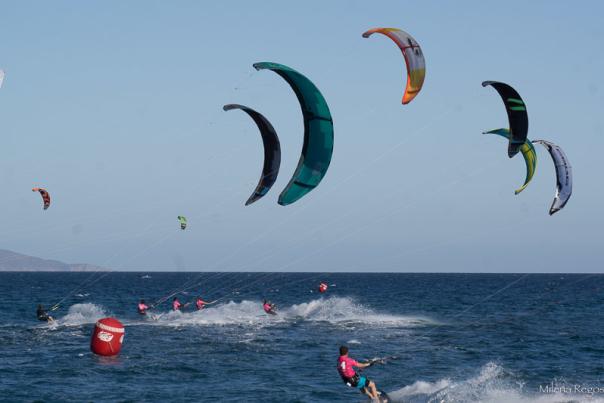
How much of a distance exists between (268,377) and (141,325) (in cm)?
1777

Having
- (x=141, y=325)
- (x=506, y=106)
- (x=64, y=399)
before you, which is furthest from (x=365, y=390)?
(x=141, y=325)

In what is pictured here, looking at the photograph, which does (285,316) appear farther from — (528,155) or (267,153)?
(267,153)

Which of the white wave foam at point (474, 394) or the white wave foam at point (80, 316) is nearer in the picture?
the white wave foam at point (474, 394)

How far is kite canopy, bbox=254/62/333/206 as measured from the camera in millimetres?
22578

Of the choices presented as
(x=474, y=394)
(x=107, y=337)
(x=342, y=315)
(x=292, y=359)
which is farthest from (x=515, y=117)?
(x=342, y=315)

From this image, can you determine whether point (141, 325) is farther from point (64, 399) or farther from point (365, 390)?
point (365, 390)

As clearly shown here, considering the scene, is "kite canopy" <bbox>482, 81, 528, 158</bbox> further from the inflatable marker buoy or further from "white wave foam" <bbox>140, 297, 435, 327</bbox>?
"white wave foam" <bbox>140, 297, 435, 327</bbox>

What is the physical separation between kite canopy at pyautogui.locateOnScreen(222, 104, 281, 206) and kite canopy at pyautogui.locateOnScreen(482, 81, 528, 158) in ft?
23.2

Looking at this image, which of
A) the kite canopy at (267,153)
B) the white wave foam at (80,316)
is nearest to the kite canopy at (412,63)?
the kite canopy at (267,153)

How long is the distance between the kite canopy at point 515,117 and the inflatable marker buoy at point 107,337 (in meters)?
14.4

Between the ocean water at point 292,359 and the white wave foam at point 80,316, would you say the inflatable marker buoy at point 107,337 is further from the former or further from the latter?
the white wave foam at point 80,316

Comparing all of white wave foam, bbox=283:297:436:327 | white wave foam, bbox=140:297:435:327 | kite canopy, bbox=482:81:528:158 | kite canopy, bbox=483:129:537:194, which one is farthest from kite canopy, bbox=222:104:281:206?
white wave foam, bbox=283:297:436:327

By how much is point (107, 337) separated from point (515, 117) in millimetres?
15519

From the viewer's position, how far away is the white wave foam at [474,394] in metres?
22.1
